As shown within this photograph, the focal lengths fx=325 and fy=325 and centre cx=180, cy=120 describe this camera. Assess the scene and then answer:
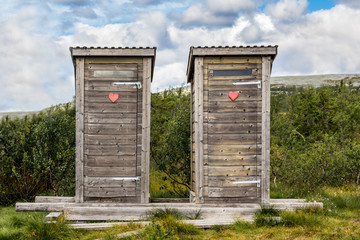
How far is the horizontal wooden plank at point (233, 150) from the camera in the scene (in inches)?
341

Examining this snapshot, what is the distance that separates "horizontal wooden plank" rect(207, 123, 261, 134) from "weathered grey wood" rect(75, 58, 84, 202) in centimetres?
340

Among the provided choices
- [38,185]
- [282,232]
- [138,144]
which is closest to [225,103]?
[138,144]

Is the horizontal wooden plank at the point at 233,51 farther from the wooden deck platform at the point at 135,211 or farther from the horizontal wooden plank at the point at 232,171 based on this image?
the wooden deck platform at the point at 135,211

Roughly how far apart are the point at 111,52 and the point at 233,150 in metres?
4.18

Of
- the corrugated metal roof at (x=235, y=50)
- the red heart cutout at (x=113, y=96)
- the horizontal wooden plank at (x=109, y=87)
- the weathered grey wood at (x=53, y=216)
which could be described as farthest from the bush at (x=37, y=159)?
the corrugated metal roof at (x=235, y=50)

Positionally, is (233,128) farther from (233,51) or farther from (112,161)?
(112,161)

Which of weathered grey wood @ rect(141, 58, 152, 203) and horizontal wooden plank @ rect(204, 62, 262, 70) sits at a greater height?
horizontal wooden plank @ rect(204, 62, 262, 70)

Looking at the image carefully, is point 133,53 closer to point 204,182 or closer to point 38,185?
point 204,182

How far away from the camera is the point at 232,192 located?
8.65 metres

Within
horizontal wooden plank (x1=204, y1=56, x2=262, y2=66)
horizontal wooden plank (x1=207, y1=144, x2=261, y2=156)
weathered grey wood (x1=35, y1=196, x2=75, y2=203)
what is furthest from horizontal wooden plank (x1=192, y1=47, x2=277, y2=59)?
weathered grey wood (x1=35, y1=196, x2=75, y2=203)

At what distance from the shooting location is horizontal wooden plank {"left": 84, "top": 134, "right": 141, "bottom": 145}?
867 centimetres

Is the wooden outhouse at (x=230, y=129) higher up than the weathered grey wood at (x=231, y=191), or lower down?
higher up

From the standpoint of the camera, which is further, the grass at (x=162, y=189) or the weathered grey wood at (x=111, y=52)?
the grass at (x=162, y=189)

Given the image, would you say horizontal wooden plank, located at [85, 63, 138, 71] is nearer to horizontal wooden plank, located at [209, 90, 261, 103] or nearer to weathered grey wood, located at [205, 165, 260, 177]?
horizontal wooden plank, located at [209, 90, 261, 103]
